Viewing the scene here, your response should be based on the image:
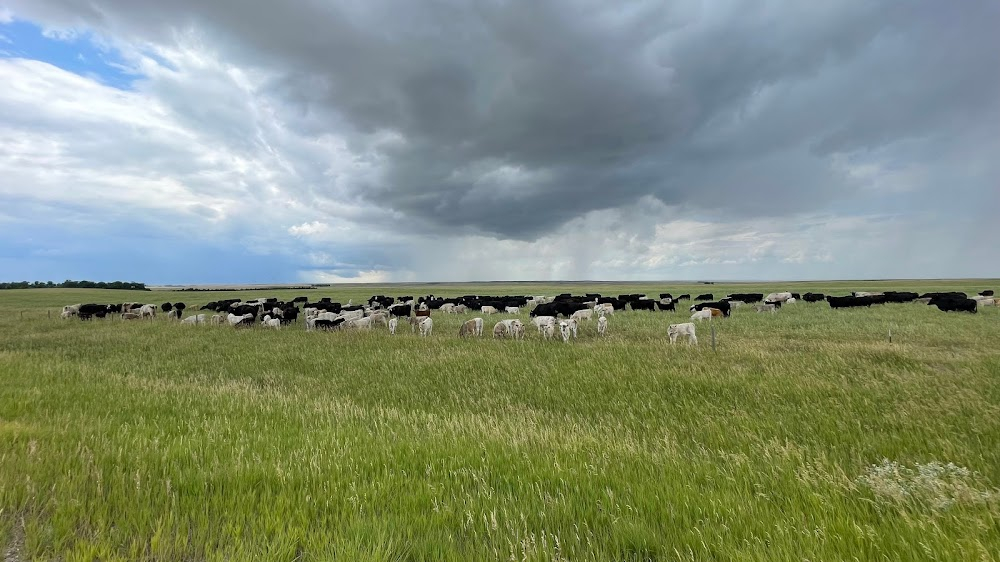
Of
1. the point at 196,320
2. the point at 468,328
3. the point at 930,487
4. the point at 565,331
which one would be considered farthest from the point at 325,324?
the point at 930,487

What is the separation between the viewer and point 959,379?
9.98 metres

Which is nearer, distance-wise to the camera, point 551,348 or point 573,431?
point 573,431

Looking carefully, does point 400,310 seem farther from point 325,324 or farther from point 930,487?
point 930,487

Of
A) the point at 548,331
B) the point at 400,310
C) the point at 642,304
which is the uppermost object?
the point at 642,304

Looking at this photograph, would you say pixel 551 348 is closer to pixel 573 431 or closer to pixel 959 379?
pixel 573 431

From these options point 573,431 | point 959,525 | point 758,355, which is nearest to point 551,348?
point 758,355

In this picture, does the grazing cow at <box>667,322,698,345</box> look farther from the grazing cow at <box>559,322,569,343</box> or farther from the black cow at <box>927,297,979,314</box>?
the black cow at <box>927,297,979,314</box>

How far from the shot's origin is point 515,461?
525 centimetres

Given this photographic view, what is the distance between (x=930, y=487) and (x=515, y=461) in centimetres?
437

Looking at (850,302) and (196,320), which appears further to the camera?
(850,302)

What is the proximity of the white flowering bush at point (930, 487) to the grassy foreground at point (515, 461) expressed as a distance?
29mm

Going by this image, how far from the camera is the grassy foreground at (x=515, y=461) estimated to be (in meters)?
3.41

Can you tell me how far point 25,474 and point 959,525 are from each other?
8.91 meters

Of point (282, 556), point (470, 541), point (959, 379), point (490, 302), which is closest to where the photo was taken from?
point (282, 556)
